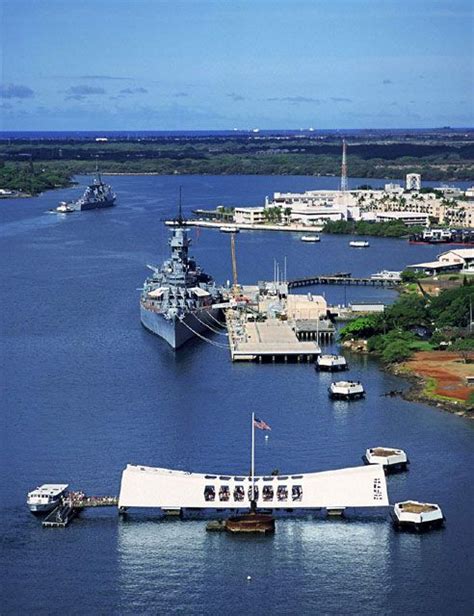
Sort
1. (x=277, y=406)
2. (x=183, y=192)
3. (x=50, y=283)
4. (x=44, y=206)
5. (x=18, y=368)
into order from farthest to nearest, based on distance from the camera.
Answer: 1. (x=183, y=192)
2. (x=44, y=206)
3. (x=50, y=283)
4. (x=18, y=368)
5. (x=277, y=406)

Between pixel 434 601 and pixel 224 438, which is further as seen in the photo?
pixel 224 438

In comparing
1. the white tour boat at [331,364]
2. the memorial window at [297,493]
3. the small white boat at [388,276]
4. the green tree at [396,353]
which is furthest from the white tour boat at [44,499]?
the small white boat at [388,276]

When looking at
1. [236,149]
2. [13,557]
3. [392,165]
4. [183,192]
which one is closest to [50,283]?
[13,557]

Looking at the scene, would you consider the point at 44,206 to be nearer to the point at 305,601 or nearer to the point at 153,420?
the point at 153,420

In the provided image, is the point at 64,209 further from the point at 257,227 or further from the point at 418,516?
the point at 418,516

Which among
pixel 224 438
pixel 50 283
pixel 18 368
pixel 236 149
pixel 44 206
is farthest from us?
pixel 236 149
